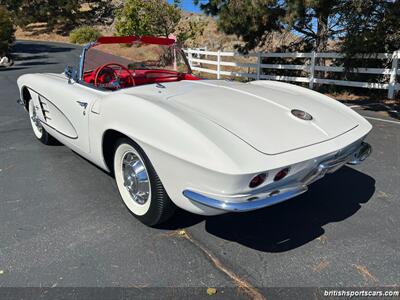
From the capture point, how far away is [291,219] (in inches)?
122

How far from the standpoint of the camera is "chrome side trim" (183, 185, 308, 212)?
2229 millimetres

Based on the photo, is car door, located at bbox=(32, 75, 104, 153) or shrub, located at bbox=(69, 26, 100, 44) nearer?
car door, located at bbox=(32, 75, 104, 153)

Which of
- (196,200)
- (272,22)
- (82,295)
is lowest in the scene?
(82,295)

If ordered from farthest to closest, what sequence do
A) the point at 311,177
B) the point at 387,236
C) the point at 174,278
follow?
the point at 387,236
the point at 311,177
the point at 174,278

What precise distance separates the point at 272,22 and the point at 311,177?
8.97 metres

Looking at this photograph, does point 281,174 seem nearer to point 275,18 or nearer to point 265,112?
point 265,112

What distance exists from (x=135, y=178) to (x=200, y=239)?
71cm

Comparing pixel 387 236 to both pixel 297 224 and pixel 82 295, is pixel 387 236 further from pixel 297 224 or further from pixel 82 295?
pixel 82 295

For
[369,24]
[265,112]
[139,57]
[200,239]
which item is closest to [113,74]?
[139,57]

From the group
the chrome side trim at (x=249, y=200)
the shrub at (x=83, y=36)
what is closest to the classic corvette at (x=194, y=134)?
the chrome side trim at (x=249, y=200)

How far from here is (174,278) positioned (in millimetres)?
2393

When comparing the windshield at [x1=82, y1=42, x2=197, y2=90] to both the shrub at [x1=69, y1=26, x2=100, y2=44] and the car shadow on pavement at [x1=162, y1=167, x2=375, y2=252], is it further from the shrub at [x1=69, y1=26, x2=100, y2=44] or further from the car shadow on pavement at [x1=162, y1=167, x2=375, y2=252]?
the shrub at [x1=69, y1=26, x2=100, y2=44]

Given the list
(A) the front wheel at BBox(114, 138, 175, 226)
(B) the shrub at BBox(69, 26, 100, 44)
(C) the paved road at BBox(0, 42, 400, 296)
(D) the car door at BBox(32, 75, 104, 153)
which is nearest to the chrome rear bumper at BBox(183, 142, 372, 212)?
(A) the front wheel at BBox(114, 138, 175, 226)

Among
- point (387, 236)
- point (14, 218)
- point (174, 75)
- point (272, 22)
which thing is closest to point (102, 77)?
point (174, 75)
